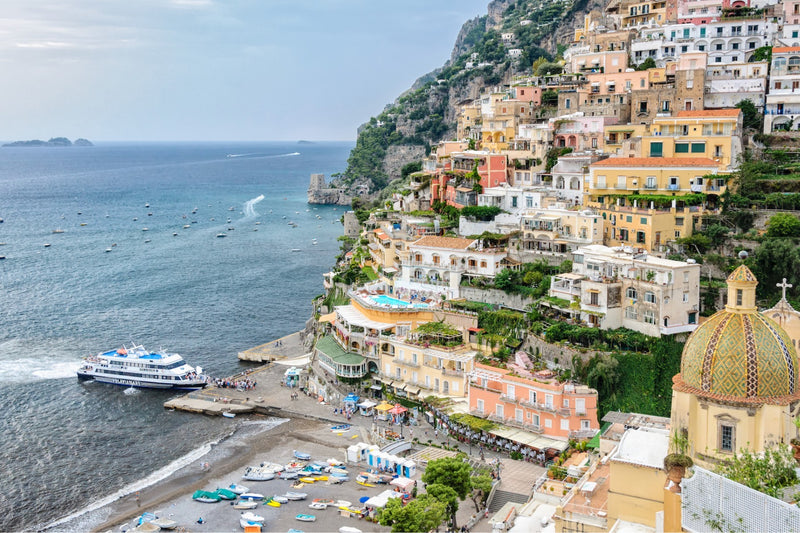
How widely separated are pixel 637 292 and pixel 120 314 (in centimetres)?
4924

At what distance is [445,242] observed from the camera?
2109 inches

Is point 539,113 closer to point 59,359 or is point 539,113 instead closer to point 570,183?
point 570,183

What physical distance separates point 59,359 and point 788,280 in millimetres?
50317

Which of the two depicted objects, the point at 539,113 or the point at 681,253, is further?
the point at 539,113

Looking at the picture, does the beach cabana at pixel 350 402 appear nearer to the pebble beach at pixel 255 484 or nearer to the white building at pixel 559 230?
the pebble beach at pixel 255 484

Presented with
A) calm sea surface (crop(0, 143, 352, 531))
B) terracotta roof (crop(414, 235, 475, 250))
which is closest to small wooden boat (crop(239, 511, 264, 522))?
calm sea surface (crop(0, 143, 352, 531))

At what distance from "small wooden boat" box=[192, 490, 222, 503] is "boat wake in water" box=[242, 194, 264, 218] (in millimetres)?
102017

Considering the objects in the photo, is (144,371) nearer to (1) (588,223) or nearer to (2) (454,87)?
(1) (588,223)

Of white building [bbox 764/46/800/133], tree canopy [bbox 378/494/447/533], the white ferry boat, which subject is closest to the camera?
tree canopy [bbox 378/494/447/533]

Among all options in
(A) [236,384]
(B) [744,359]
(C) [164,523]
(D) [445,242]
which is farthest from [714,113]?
(C) [164,523]

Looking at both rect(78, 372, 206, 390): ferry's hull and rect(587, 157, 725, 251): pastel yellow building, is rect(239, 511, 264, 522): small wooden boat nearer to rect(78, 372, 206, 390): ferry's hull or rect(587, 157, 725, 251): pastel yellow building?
rect(78, 372, 206, 390): ferry's hull

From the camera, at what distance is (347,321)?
2025 inches

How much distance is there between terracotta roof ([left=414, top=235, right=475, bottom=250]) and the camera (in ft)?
172

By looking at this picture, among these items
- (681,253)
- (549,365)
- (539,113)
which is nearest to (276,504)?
(549,365)
